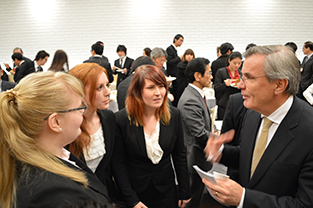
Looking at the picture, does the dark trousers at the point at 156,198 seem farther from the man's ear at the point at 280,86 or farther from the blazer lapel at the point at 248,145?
the man's ear at the point at 280,86

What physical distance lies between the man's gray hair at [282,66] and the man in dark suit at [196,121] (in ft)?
3.76

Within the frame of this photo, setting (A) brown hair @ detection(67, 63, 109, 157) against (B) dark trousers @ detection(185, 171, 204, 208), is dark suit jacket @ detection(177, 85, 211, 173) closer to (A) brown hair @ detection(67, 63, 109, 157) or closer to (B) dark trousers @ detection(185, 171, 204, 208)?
(B) dark trousers @ detection(185, 171, 204, 208)

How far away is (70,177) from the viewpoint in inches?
36.9

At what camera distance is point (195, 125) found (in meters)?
2.39

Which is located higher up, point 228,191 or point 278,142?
point 278,142

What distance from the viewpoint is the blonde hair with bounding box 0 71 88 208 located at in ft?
2.95

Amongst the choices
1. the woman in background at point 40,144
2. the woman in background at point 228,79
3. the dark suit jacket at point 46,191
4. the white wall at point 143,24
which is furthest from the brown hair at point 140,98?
the white wall at point 143,24

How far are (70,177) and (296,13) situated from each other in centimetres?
1062

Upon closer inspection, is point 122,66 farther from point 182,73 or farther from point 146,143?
point 146,143

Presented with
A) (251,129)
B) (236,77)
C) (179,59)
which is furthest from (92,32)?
(251,129)

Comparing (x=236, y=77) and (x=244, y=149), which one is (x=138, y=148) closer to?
(x=244, y=149)

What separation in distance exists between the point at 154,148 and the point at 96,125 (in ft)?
1.56

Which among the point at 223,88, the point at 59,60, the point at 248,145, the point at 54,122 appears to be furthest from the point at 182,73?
the point at 54,122

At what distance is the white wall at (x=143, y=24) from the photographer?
8641 mm
